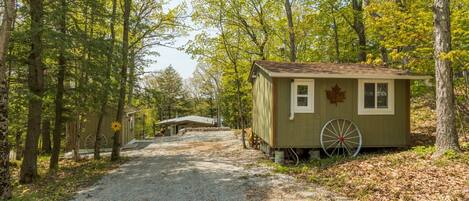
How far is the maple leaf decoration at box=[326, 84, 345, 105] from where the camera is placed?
9758mm

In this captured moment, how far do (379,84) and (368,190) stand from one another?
4785mm

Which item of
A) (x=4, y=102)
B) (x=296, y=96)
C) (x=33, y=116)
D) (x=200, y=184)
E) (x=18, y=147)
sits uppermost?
(x=296, y=96)

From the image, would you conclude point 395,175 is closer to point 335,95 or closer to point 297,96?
point 335,95

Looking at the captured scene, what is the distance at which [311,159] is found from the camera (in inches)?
385

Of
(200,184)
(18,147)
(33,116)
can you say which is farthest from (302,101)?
(18,147)

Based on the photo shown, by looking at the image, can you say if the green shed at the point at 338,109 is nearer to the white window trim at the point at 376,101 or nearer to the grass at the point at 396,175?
the white window trim at the point at 376,101

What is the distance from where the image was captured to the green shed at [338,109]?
9578 millimetres

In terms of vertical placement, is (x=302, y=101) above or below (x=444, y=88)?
below

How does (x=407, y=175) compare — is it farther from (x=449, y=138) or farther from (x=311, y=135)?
(x=311, y=135)

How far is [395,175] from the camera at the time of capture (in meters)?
6.68

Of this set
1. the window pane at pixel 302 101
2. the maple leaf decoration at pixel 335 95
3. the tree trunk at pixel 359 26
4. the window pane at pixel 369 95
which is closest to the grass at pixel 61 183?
the window pane at pixel 302 101

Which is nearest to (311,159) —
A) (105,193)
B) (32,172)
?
(105,193)

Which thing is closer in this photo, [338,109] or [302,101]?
[302,101]

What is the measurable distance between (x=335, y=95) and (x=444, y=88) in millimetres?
2823
